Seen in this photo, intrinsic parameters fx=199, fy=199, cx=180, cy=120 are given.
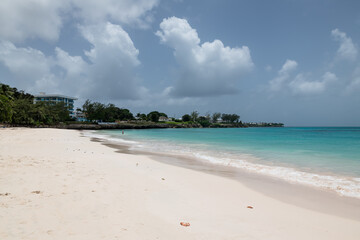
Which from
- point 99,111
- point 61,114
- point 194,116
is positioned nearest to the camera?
point 61,114

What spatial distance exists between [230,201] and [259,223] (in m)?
1.35

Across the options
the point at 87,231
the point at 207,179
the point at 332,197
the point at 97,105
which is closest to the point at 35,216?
the point at 87,231

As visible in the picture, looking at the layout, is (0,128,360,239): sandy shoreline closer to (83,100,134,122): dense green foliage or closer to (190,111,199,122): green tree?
(83,100,134,122): dense green foliage

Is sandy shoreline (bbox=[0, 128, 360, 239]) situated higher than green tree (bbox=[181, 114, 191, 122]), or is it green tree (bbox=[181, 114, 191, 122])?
green tree (bbox=[181, 114, 191, 122])

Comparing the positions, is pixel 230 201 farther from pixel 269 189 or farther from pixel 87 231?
pixel 87 231

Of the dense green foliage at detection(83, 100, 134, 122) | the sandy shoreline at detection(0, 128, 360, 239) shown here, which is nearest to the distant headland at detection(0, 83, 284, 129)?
the dense green foliage at detection(83, 100, 134, 122)

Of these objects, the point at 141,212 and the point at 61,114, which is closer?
the point at 141,212

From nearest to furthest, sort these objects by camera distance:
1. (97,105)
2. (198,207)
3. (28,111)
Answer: (198,207) < (28,111) < (97,105)

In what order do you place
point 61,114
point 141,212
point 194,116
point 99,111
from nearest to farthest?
point 141,212, point 61,114, point 99,111, point 194,116

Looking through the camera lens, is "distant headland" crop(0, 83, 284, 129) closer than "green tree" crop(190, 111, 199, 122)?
Yes

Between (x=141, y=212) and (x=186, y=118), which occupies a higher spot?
(x=186, y=118)

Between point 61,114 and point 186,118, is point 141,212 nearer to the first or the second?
point 61,114

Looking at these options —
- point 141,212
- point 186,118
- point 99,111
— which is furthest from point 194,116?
point 141,212

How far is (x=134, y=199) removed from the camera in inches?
201
